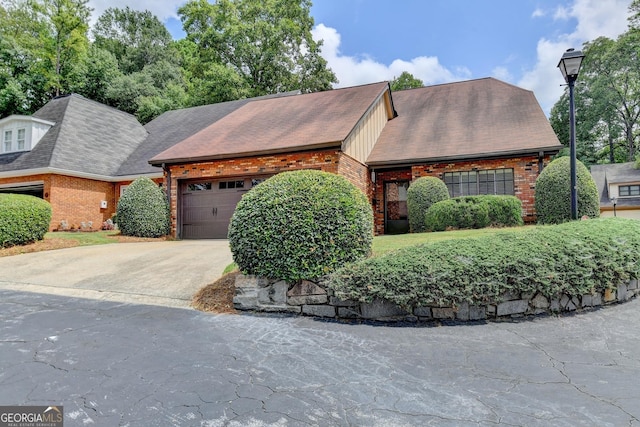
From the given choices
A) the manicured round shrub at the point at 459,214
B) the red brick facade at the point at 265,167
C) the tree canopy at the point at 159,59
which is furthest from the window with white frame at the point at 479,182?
the tree canopy at the point at 159,59

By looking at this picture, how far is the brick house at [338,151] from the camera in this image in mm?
11656

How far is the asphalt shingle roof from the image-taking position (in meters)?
11.6

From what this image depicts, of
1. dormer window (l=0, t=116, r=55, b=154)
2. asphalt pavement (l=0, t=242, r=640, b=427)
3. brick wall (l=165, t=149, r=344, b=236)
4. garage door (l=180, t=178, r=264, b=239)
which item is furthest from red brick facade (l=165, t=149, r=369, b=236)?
dormer window (l=0, t=116, r=55, b=154)

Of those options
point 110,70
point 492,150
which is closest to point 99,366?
point 492,150

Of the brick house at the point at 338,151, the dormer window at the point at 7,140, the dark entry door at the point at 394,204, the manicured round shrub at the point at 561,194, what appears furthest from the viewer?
the dormer window at the point at 7,140

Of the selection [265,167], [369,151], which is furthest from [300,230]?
[369,151]

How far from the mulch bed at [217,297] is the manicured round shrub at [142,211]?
737 centimetres

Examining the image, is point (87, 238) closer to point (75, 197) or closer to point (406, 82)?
point (75, 197)

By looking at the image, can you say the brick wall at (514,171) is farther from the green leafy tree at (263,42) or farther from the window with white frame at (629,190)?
the window with white frame at (629,190)

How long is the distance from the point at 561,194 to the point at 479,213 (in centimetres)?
206

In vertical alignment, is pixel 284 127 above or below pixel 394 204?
above

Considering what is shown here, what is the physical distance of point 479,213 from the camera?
10273mm

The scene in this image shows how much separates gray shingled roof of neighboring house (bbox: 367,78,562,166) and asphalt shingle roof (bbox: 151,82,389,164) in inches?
75.2

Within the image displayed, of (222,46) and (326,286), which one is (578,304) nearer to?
(326,286)
